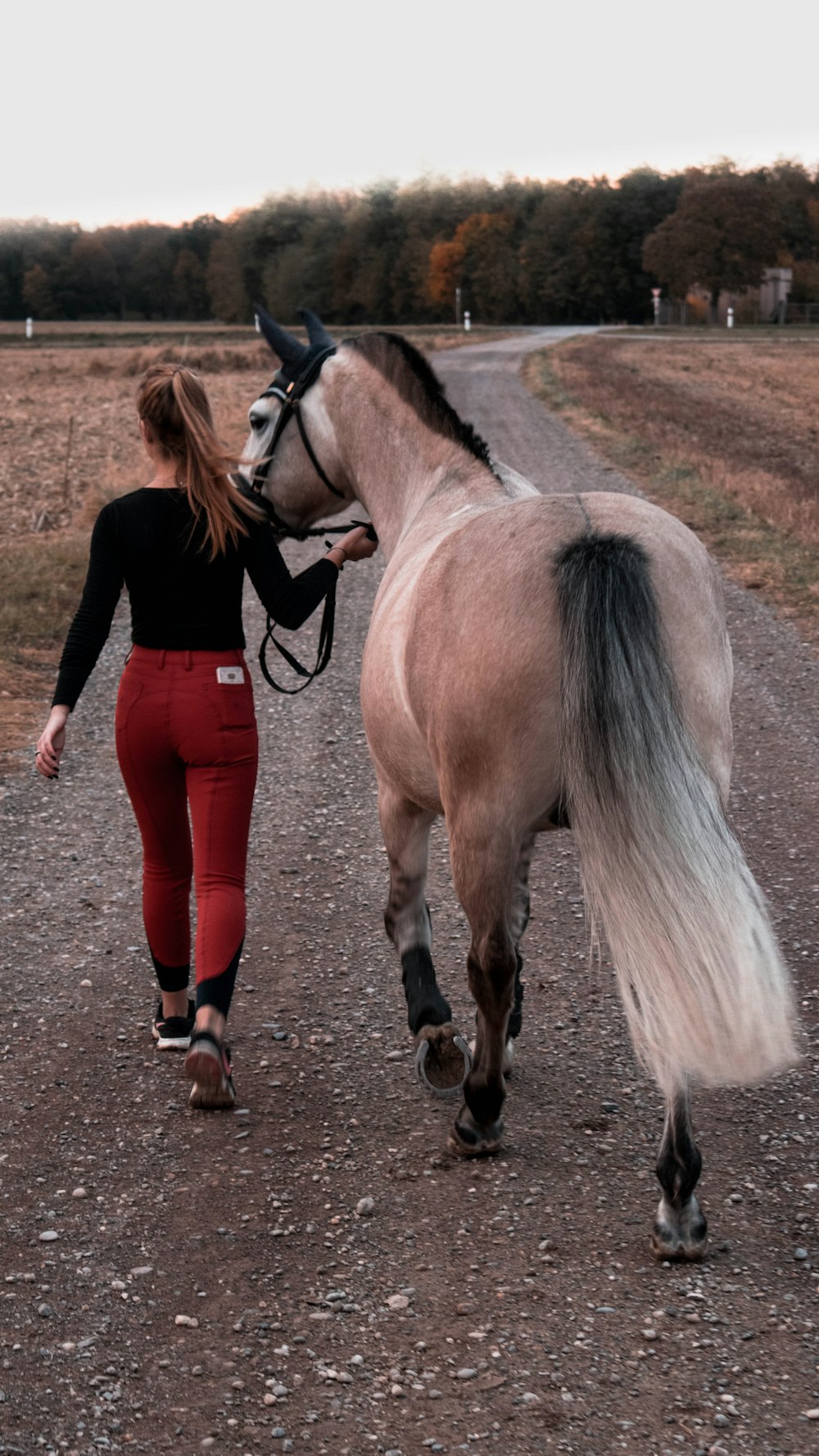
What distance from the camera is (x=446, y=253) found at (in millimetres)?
93312

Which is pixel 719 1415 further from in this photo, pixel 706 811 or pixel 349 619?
pixel 349 619

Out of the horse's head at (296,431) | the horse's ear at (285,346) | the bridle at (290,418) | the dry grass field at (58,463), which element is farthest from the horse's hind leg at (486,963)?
the dry grass field at (58,463)

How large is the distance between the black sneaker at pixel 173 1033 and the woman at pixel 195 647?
0.44 metres

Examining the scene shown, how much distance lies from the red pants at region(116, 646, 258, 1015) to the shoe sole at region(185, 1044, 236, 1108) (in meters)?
0.15

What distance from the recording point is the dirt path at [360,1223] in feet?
8.63

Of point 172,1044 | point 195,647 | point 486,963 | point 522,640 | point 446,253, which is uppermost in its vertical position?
point 446,253

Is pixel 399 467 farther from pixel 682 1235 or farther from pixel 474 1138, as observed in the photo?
pixel 682 1235

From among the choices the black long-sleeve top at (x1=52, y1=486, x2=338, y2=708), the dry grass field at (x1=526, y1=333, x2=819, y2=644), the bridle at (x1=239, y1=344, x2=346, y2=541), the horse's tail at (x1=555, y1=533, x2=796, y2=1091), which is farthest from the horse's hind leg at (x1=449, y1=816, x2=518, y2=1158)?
the dry grass field at (x1=526, y1=333, x2=819, y2=644)

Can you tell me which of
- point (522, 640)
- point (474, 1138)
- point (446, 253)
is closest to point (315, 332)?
point (522, 640)

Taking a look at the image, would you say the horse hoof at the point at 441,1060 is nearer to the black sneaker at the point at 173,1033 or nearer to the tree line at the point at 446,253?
the black sneaker at the point at 173,1033

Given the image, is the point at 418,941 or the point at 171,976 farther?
the point at 171,976

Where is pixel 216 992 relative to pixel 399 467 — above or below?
below

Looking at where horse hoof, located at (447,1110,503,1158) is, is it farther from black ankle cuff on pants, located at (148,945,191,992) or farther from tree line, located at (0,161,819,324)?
tree line, located at (0,161,819,324)

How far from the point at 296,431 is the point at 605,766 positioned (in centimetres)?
215
